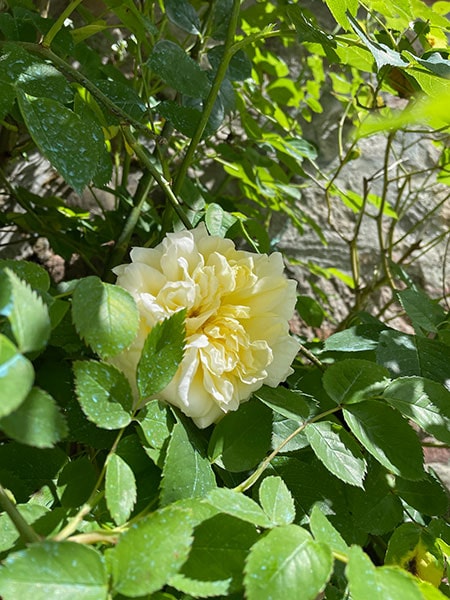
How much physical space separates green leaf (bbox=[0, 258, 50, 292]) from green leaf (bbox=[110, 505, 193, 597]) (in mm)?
182

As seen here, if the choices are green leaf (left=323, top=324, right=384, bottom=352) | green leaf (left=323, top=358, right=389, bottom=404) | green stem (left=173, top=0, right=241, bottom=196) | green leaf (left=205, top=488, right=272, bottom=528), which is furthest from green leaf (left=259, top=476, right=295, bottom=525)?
green stem (left=173, top=0, right=241, bottom=196)

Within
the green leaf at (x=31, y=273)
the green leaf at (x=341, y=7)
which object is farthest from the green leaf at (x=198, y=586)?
the green leaf at (x=341, y=7)

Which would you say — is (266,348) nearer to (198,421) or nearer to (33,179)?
(198,421)

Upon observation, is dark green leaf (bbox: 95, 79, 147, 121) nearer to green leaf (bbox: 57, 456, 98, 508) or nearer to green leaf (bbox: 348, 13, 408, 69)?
green leaf (bbox: 348, 13, 408, 69)

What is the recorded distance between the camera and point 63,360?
1.75 ft

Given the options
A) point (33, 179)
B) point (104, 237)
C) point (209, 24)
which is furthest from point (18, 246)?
point (209, 24)

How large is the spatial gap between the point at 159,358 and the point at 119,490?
86mm

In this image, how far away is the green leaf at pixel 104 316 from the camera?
1.17 feet

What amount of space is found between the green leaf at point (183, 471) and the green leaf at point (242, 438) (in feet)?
0.05

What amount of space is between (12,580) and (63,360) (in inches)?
11.6

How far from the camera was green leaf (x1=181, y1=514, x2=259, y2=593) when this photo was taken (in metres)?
0.32

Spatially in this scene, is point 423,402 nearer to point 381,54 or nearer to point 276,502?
point 276,502

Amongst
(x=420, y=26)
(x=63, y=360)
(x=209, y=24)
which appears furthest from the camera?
(x=209, y=24)

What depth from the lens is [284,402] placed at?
18.5 inches
